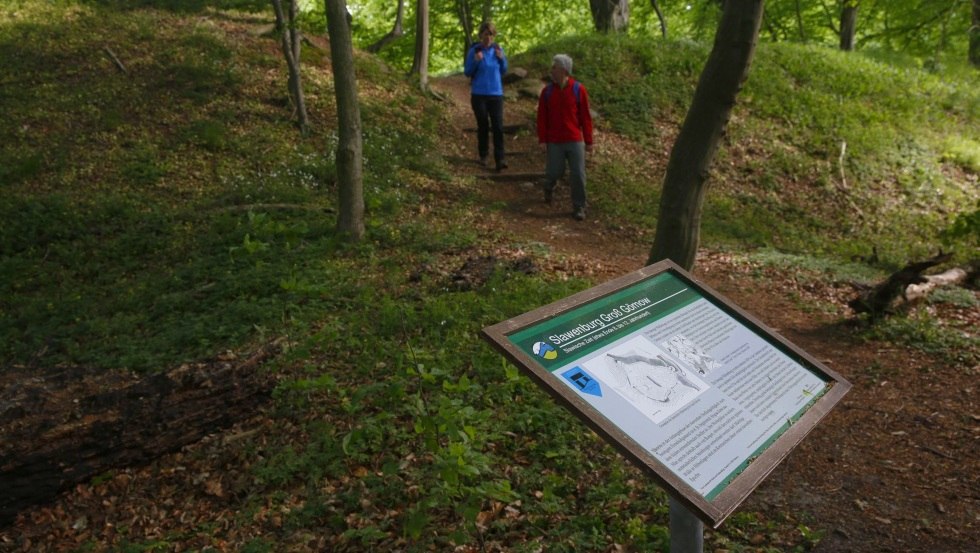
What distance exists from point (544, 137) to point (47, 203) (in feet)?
21.4

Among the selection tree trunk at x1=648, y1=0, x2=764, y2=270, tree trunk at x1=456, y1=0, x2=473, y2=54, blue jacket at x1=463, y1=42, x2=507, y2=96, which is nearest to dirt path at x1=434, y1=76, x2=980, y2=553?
tree trunk at x1=648, y1=0, x2=764, y2=270

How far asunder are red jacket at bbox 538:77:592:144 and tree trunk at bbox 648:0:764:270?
139 inches

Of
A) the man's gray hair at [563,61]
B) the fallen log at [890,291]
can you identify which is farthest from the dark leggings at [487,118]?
the fallen log at [890,291]

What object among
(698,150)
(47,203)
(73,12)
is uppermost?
(73,12)

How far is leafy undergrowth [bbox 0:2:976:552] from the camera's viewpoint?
12.4 ft

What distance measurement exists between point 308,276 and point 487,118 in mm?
5335

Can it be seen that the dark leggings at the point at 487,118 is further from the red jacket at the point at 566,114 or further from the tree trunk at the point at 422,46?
the tree trunk at the point at 422,46

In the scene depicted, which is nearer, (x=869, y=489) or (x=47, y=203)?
(x=869, y=489)

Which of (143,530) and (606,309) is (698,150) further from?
(143,530)

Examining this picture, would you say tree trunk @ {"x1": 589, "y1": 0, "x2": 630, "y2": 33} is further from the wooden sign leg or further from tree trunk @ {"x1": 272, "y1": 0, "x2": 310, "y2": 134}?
the wooden sign leg

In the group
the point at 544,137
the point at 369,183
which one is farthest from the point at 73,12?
the point at 544,137

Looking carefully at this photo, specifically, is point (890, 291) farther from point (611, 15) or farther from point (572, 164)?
point (611, 15)

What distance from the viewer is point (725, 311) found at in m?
3.04

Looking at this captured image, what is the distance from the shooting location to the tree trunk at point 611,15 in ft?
56.1
